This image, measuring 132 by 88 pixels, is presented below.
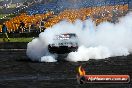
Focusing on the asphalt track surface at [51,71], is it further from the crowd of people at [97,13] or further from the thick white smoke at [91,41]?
the crowd of people at [97,13]

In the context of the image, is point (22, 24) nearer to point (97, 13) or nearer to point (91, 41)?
point (97, 13)

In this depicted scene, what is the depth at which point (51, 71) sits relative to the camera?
29.3m

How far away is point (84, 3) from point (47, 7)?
19.7ft

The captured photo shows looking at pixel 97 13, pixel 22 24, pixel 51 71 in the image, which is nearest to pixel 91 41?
pixel 51 71

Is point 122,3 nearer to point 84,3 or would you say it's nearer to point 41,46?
point 84,3

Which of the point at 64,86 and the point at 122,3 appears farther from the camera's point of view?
the point at 122,3

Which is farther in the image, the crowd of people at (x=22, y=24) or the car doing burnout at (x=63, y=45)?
the crowd of people at (x=22, y=24)

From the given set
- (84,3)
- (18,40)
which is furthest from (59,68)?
(84,3)

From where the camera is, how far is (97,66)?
31.0 metres

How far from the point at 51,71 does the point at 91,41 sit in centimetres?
956

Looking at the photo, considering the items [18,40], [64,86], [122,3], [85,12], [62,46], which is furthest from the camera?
[122,3]

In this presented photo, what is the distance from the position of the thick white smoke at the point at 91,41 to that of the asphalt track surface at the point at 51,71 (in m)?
0.92

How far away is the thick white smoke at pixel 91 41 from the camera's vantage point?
3547 cm

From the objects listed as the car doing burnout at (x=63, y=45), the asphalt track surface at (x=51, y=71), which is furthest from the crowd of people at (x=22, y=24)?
the car doing burnout at (x=63, y=45)
